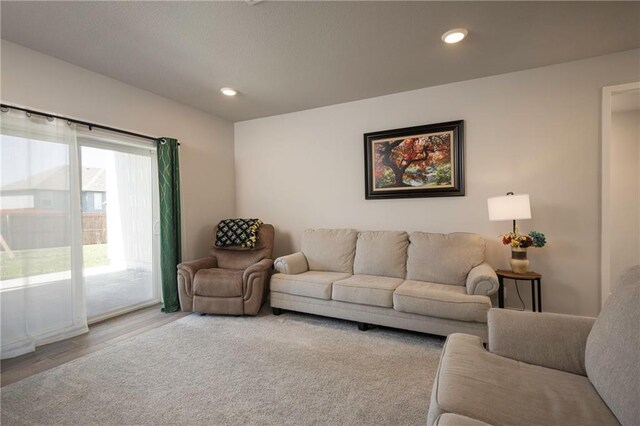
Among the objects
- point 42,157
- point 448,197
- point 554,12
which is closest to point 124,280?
point 42,157

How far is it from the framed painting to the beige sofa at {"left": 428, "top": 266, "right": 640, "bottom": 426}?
1.96 meters

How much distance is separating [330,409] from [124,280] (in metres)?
2.92

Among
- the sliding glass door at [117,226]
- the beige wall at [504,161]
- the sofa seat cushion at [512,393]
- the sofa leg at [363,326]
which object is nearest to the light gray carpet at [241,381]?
the sofa leg at [363,326]

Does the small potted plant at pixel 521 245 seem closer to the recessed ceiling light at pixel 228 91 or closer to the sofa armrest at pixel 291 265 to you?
the sofa armrest at pixel 291 265

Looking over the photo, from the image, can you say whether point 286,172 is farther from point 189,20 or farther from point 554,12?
point 554,12

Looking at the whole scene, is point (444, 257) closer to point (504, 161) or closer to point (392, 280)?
point (392, 280)

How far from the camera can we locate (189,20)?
2.07 m

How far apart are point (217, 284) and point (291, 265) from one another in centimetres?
82

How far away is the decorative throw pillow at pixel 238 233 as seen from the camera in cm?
363

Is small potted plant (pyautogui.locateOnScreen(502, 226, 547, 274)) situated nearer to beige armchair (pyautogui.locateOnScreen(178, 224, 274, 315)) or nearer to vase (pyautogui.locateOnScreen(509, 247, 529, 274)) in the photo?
vase (pyautogui.locateOnScreen(509, 247, 529, 274))

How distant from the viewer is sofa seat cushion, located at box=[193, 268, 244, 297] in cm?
310

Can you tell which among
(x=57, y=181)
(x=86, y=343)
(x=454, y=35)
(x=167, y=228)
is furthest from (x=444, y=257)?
(x=57, y=181)

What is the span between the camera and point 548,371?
1.28 metres

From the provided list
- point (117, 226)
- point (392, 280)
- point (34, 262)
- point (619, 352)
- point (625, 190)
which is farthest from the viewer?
point (625, 190)
